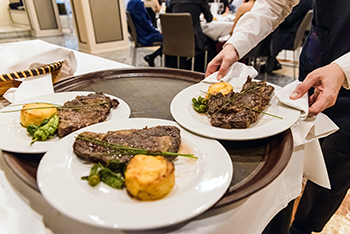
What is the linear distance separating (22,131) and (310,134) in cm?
107

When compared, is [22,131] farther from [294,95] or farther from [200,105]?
[294,95]

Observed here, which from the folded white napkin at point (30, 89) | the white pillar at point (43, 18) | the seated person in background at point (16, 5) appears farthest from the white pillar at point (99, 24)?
the folded white napkin at point (30, 89)

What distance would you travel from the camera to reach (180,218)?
1.60 feet

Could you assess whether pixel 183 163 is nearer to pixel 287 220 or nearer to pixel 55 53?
pixel 287 220

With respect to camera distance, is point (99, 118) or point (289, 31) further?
point (289, 31)

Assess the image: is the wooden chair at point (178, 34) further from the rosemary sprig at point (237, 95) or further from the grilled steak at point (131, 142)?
the grilled steak at point (131, 142)

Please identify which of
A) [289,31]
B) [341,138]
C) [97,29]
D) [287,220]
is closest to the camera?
[287,220]

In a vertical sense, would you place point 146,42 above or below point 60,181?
below

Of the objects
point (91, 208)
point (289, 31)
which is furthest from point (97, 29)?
point (91, 208)

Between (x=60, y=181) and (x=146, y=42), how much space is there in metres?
4.19

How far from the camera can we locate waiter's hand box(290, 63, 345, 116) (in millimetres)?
923

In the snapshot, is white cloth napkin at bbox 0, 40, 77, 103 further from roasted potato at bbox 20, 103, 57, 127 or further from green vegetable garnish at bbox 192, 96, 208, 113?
green vegetable garnish at bbox 192, 96, 208, 113

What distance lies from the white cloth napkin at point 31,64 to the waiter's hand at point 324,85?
115 cm

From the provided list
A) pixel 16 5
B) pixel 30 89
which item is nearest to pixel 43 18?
pixel 16 5
